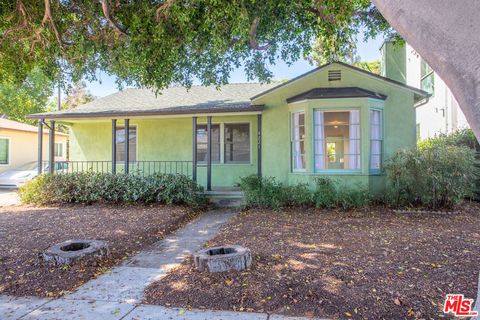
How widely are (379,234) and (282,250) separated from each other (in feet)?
7.13

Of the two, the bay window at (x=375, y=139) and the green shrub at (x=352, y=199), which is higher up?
the bay window at (x=375, y=139)

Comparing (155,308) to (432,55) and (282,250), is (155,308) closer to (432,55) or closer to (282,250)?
(282,250)

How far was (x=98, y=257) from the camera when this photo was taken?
16.9 feet

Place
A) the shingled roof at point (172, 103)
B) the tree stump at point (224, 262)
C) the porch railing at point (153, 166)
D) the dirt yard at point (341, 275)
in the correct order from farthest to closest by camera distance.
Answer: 1. the porch railing at point (153, 166)
2. the shingled roof at point (172, 103)
3. the tree stump at point (224, 262)
4. the dirt yard at point (341, 275)

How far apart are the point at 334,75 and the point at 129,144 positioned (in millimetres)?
8374

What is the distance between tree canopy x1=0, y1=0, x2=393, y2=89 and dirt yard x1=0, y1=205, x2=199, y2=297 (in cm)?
341

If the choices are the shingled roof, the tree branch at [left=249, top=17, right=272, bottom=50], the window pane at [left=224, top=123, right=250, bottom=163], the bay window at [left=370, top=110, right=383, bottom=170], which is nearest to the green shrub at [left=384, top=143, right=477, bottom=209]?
the bay window at [left=370, top=110, right=383, bottom=170]

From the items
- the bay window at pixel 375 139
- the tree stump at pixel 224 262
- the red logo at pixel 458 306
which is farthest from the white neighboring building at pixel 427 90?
the tree stump at pixel 224 262

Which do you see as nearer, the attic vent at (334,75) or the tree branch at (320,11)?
the tree branch at (320,11)

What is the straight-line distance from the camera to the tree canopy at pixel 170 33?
6.84 m

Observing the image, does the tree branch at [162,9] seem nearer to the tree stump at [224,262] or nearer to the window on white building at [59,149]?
the tree stump at [224,262]

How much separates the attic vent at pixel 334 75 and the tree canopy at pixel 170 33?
858mm

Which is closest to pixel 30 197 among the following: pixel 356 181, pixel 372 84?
pixel 356 181

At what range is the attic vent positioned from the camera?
10227 millimetres
